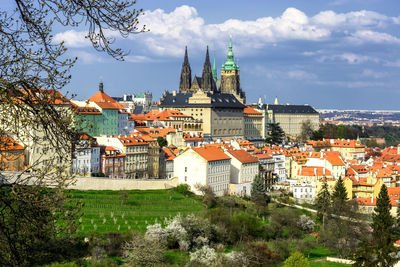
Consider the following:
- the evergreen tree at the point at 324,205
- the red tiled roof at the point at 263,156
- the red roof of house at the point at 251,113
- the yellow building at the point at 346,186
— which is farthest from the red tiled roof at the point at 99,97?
the red roof of house at the point at 251,113

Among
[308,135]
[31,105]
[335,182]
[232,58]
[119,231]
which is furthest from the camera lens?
[232,58]

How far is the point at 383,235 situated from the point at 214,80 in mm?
120659

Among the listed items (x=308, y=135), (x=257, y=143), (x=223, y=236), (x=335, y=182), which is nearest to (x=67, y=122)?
(x=223, y=236)

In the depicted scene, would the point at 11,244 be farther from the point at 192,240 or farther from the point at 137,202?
the point at 137,202

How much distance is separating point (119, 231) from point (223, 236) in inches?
A: 332

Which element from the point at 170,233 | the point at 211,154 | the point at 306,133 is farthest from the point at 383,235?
the point at 306,133

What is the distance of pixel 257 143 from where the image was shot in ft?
378

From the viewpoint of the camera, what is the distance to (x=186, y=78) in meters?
141

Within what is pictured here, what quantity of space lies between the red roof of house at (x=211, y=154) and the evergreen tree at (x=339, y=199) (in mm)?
12853

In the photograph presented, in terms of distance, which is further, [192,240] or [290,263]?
[192,240]

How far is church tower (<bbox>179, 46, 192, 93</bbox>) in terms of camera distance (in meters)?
141

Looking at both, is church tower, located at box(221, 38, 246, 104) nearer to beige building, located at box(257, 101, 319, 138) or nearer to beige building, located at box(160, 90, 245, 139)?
beige building, located at box(257, 101, 319, 138)

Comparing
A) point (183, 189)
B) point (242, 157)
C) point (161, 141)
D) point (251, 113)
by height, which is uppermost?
point (251, 113)

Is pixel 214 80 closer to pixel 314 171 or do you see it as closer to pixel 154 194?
pixel 314 171
